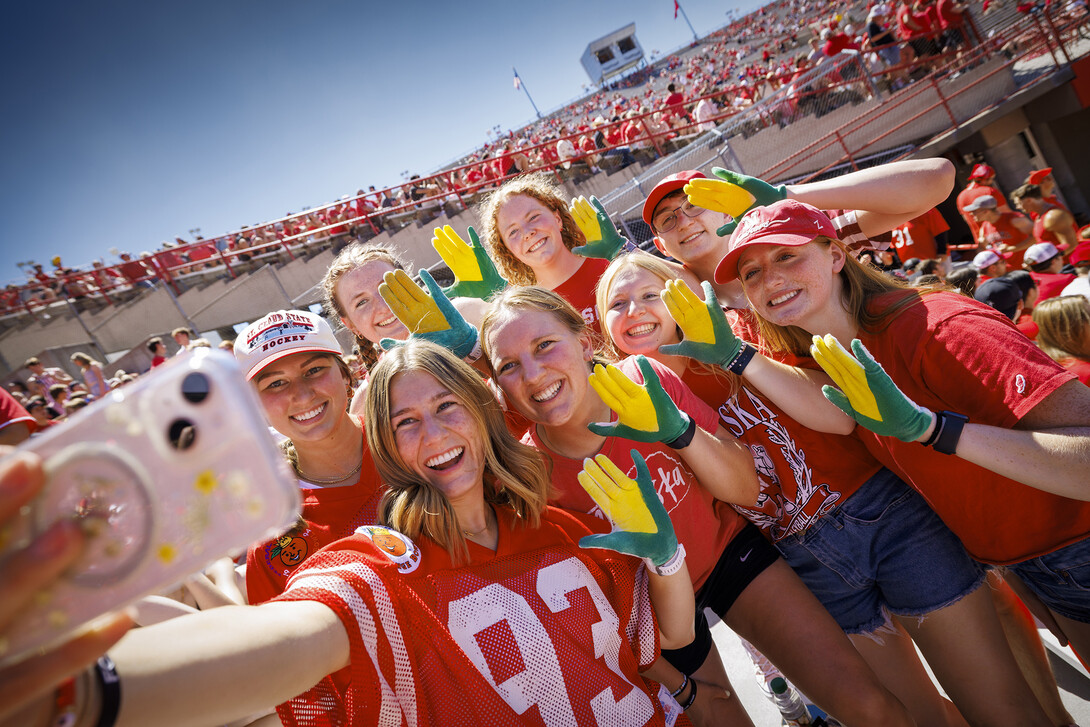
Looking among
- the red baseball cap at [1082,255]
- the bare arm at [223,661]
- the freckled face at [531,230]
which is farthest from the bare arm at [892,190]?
the red baseball cap at [1082,255]

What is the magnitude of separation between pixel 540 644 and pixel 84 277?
16.4 m

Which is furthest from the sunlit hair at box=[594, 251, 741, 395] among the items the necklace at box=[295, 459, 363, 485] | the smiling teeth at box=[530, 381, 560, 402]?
the necklace at box=[295, 459, 363, 485]

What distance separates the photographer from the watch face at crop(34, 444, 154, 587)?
0.60 m

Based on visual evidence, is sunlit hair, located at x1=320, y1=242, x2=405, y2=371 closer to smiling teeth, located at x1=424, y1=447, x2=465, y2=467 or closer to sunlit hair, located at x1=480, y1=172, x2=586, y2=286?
sunlit hair, located at x1=480, y1=172, x2=586, y2=286

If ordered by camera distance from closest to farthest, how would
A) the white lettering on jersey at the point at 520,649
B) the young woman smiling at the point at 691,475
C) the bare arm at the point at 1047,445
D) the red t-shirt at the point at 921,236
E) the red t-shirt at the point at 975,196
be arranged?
1. the white lettering on jersey at the point at 520,649
2. the bare arm at the point at 1047,445
3. the young woman smiling at the point at 691,475
4. the red t-shirt at the point at 975,196
5. the red t-shirt at the point at 921,236

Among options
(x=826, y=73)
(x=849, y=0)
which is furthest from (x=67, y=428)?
(x=849, y=0)

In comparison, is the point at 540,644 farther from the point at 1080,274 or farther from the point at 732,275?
the point at 1080,274

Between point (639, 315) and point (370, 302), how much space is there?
1500mm

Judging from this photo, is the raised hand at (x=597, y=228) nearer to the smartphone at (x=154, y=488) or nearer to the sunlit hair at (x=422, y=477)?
the sunlit hair at (x=422, y=477)

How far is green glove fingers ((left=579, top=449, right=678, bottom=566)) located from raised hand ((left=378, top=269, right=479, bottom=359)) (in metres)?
1.09

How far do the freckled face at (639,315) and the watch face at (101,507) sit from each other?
188 cm

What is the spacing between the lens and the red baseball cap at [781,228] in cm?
184

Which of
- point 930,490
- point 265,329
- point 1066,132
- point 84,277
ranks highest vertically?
point 84,277

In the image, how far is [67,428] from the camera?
60 cm
